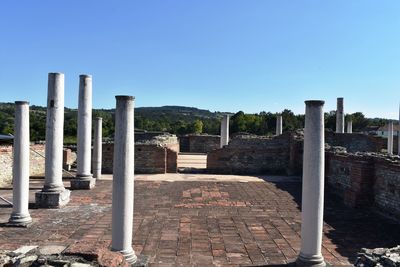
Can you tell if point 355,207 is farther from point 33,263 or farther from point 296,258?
point 33,263

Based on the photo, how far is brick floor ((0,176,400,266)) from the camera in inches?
259

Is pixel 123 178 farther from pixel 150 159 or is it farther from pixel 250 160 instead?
pixel 250 160

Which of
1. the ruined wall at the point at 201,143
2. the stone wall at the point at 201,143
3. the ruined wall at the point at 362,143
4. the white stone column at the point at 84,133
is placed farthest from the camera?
the ruined wall at the point at 201,143

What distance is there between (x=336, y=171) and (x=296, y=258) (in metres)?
7.56

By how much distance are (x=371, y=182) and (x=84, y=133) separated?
860cm

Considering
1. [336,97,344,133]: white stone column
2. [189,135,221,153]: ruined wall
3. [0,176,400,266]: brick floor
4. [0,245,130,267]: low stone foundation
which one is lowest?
[0,176,400,266]: brick floor

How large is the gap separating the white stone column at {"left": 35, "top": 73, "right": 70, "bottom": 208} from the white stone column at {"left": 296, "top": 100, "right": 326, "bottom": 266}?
6563 millimetres

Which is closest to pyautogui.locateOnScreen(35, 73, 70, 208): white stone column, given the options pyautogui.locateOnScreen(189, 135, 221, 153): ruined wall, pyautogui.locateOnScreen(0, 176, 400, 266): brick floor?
pyautogui.locateOnScreen(0, 176, 400, 266): brick floor

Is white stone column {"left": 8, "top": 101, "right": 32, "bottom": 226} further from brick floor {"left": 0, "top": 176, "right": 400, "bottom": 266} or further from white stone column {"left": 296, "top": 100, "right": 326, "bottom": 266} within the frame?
white stone column {"left": 296, "top": 100, "right": 326, "bottom": 266}

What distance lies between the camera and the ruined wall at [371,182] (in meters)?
9.49

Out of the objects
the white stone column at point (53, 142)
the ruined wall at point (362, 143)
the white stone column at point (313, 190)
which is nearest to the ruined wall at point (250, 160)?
the ruined wall at point (362, 143)

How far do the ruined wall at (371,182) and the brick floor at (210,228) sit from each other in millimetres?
423

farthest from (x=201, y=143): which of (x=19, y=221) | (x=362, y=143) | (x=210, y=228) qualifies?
(x=19, y=221)

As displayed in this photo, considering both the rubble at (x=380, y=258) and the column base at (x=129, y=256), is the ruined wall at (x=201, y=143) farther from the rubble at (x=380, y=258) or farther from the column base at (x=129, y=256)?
the rubble at (x=380, y=258)
